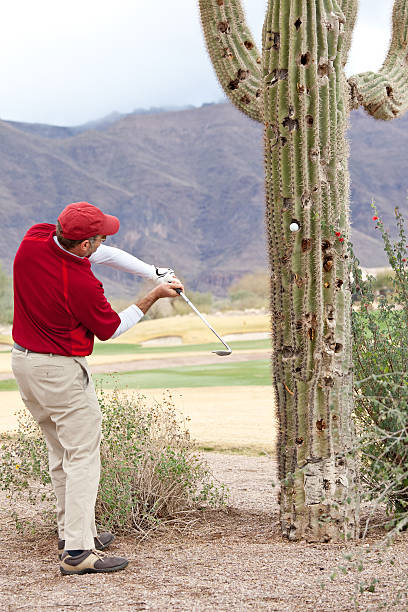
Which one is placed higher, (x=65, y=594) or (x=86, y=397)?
(x=86, y=397)

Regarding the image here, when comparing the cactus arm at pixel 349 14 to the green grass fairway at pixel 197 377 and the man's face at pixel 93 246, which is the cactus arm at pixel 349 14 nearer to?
the man's face at pixel 93 246

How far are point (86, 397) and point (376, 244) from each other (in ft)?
322

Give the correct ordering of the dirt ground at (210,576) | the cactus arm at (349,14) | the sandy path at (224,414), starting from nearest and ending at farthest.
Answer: the dirt ground at (210,576) → the cactus arm at (349,14) → the sandy path at (224,414)

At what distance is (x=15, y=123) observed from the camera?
173m

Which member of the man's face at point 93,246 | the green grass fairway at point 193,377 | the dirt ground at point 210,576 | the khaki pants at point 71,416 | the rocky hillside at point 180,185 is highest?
the rocky hillside at point 180,185

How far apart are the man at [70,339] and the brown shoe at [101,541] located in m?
0.34

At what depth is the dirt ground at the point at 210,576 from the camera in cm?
422

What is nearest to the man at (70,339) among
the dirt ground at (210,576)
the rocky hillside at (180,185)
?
the dirt ground at (210,576)

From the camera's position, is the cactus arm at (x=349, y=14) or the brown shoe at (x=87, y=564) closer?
the brown shoe at (x=87, y=564)

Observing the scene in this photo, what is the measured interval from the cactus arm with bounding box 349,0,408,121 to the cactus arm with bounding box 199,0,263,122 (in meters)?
0.79

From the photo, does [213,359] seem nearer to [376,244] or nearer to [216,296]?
[216,296]

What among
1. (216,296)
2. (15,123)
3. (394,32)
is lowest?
(216,296)

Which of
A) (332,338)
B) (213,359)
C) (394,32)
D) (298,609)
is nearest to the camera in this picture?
(298,609)

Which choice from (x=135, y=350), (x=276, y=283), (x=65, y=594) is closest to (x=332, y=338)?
(x=276, y=283)
